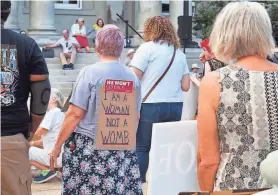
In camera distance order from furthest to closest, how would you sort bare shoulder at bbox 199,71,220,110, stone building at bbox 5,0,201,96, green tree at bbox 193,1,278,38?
1. green tree at bbox 193,1,278,38
2. stone building at bbox 5,0,201,96
3. bare shoulder at bbox 199,71,220,110

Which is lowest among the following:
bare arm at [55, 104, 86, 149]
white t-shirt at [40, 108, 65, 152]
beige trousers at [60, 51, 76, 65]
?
beige trousers at [60, 51, 76, 65]

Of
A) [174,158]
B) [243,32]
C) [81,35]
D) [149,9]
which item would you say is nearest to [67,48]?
[81,35]

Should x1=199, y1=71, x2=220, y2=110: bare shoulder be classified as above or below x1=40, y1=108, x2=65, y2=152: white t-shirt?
above

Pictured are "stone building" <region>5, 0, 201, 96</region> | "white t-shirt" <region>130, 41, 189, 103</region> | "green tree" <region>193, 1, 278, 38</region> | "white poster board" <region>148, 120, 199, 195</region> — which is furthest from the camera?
"green tree" <region>193, 1, 278, 38</region>

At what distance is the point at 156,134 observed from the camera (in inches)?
143

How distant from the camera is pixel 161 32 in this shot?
6355mm

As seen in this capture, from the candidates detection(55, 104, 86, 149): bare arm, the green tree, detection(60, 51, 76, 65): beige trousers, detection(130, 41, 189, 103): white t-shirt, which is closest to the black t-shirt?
detection(55, 104, 86, 149): bare arm

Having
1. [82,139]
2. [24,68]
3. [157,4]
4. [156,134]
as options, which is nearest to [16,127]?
[24,68]

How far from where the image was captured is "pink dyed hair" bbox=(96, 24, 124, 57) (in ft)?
16.9

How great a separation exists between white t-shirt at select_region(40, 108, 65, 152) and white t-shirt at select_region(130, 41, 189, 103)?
5.07ft

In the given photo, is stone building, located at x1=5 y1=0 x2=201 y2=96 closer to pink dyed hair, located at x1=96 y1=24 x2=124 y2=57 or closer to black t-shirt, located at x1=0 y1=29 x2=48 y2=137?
pink dyed hair, located at x1=96 y1=24 x2=124 y2=57

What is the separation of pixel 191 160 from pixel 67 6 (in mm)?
22385

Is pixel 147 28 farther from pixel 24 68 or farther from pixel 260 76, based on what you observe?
pixel 260 76

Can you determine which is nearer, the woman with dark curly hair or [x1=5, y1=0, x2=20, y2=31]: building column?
the woman with dark curly hair
